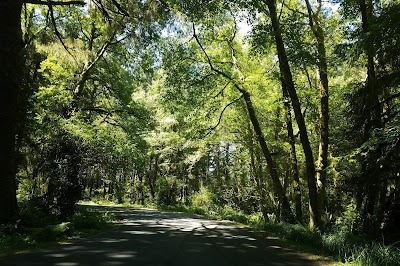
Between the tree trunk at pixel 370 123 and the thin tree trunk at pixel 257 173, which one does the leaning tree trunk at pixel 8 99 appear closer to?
the tree trunk at pixel 370 123

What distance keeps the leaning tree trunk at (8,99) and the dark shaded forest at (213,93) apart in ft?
0.09

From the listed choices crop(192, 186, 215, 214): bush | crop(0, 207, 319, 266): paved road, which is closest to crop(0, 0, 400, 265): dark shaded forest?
crop(0, 207, 319, 266): paved road

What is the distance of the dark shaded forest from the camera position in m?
9.40

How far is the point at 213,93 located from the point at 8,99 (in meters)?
10.8

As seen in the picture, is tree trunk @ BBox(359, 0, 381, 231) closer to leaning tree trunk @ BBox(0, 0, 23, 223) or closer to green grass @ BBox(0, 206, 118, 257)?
green grass @ BBox(0, 206, 118, 257)

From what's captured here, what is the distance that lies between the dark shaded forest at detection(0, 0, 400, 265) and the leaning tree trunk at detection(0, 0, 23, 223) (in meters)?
0.03

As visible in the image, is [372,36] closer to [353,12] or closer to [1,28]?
[353,12]

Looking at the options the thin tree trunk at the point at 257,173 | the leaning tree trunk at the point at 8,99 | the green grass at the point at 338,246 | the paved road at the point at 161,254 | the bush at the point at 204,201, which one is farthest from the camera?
the bush at the point at 204,201

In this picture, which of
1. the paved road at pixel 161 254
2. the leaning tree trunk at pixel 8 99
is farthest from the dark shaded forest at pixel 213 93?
the paved road at pixel 161 254

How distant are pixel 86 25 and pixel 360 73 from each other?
1612 centimetres

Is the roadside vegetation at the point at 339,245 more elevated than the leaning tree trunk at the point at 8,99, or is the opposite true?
the leaning tree trunk at the point at 8,99

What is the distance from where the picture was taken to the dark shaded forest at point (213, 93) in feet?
30.8

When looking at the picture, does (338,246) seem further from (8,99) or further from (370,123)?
(8,99)

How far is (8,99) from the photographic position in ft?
30.2
